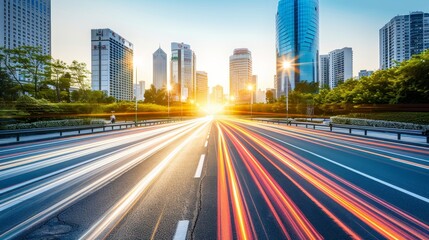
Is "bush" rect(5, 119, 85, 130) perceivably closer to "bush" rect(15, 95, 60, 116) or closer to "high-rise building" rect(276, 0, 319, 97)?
"bush" rect(15, 95, 60, 116)

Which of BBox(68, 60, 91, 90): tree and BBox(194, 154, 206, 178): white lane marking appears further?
BBox(68, 60, 91, 90): tree

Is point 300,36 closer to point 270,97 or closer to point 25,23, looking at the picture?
point 270,97

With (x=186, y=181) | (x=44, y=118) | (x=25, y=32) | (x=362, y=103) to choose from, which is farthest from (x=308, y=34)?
(x=25, y=32)

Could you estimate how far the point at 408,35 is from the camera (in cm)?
15288

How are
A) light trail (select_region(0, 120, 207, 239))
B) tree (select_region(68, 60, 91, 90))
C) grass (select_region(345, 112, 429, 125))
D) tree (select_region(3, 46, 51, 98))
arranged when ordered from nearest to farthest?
light trail (select_region(0, 120, 207, 239)), grass (select_region(345, 112, 429, 125)), tree (select_region(3, 46, 51, 98)), tree (select_region(68, 60, 91, 90))

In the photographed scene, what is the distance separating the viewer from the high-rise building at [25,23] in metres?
154

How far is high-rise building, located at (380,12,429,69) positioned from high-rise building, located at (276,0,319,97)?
70.2m

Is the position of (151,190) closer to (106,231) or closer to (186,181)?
(186,181)

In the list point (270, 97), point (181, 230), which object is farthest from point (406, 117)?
point (270, 97)

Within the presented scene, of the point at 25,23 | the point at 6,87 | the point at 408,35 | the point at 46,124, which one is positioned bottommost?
the point at 46,124

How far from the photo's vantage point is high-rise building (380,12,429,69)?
149m

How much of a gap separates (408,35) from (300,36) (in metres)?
94.9

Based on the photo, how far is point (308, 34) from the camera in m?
120

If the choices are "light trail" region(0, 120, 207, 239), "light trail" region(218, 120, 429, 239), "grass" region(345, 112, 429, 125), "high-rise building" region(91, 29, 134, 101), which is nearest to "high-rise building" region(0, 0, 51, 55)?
"high-rise building" region(91, 29, 134, 101)
